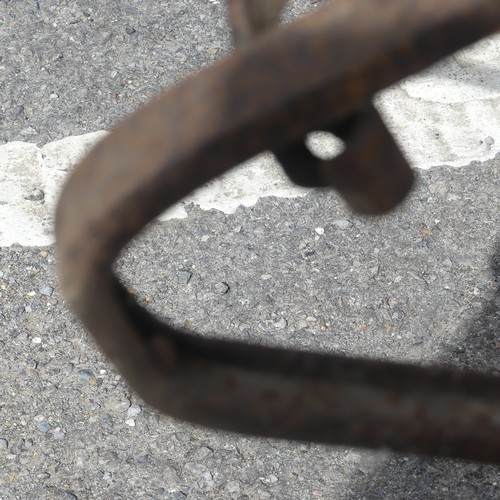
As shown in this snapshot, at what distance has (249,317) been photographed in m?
2.63

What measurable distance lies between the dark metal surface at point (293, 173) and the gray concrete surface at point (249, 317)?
1.49 m

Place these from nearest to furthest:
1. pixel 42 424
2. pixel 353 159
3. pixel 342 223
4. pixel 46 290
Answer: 1. pixel 353 159
2. pixel 42 424
3. pixel 46 290
4. pixel 342 223

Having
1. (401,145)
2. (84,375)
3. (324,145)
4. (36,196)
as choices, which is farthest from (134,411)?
(401,145)

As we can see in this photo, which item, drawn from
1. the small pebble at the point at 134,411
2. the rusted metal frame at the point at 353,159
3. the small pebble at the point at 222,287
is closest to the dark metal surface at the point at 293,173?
the rusted metal frame at the point at 353,159

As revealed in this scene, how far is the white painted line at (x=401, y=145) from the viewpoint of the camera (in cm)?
292

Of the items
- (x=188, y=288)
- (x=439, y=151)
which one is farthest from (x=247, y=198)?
(x=439, y=151)

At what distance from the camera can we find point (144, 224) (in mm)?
725

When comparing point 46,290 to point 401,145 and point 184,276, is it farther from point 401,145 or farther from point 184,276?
point 401,145

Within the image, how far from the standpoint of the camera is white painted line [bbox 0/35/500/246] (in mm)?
2920

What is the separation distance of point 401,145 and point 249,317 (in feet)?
2.79

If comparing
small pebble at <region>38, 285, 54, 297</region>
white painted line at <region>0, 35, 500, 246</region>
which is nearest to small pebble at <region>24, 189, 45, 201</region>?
white painted line at <region>0, 35, 500, 246</region>

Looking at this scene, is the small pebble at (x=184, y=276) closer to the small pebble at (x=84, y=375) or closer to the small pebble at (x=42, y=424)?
the small pebble at (x=84, y=375)

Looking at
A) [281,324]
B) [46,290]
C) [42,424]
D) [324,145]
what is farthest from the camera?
[324,145]

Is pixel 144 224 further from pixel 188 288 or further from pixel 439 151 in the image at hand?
pixel 439 151
